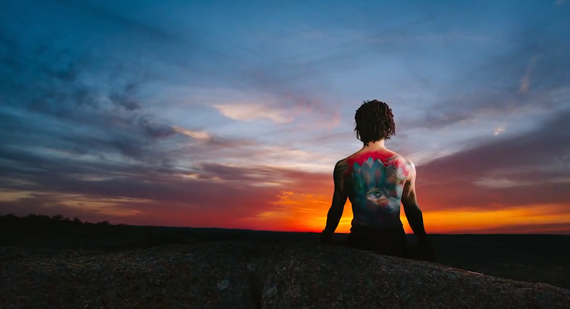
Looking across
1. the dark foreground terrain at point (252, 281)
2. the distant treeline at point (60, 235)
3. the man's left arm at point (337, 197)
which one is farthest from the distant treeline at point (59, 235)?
the dark foreground terrain at point (252, 281)

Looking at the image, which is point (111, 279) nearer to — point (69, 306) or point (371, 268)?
point (69, 306)

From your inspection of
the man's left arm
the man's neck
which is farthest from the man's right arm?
the man's left arm

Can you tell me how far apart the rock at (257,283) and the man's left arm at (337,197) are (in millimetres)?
1314

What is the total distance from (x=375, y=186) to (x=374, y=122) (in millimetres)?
857

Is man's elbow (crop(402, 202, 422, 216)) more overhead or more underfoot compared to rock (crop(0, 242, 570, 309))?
more overhead

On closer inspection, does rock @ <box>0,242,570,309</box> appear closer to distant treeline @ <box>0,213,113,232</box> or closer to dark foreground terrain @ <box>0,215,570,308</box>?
dark foreground terrain @ <box>0,215,570,308</box>

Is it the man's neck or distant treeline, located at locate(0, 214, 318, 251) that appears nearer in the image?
the man's neck

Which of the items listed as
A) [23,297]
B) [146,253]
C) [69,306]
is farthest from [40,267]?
[146,253]

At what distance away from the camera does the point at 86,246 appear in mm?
10945

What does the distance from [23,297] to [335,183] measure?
139 inches

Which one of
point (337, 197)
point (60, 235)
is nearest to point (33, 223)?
Result: point (60, 235)

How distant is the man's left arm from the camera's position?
5.26m

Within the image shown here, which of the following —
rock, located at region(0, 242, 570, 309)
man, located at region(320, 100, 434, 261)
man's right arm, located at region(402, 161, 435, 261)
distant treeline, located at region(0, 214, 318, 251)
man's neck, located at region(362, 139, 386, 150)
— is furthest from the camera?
distant treeline, located at region(0, 214, 318, 251)

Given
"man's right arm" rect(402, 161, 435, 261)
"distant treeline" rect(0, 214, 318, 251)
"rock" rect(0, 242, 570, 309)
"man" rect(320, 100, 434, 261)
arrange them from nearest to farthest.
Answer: "rock" rect(0, 242, 570, 309) < "man" rect(320, 100, 434, 261) < "man's right arm" rect(402, 161, 435, 261) < "distant treeline" rect(0, 214, 318, 251)
